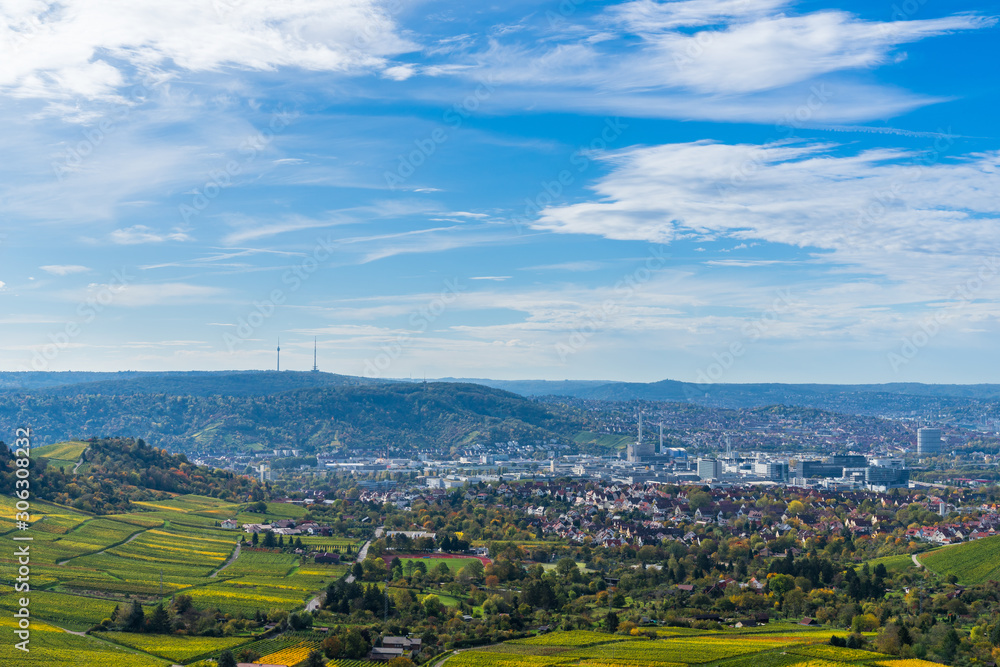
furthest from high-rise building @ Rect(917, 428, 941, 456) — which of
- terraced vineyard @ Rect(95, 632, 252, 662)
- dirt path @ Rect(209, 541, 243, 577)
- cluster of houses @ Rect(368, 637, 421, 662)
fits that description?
terraced vineyard @ Rect(95, 632, 252, 662)

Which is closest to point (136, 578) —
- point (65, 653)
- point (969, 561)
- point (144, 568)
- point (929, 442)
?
point (144, 568)

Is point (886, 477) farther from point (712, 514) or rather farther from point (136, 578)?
point (136, 578)

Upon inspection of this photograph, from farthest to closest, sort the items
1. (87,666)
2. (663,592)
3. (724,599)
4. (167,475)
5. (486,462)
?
1. (486,462)
2. (167,475)
3. (663,592)
4. (724,599)
5. (87,666)

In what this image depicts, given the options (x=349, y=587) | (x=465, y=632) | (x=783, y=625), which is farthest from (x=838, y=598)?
(x=349, y=587)

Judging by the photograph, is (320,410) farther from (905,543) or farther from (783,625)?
(783,625)

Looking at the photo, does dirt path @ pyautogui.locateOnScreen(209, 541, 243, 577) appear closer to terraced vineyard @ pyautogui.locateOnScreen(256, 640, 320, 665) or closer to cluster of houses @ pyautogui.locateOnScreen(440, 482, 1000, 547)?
terraced vineyard @ pyautogui.locateOnScreen(256, 640, 320, 665)

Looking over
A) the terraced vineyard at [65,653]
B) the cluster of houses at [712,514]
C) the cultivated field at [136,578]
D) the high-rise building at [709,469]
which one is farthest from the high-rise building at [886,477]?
the terraced vineyard at [65,653]
